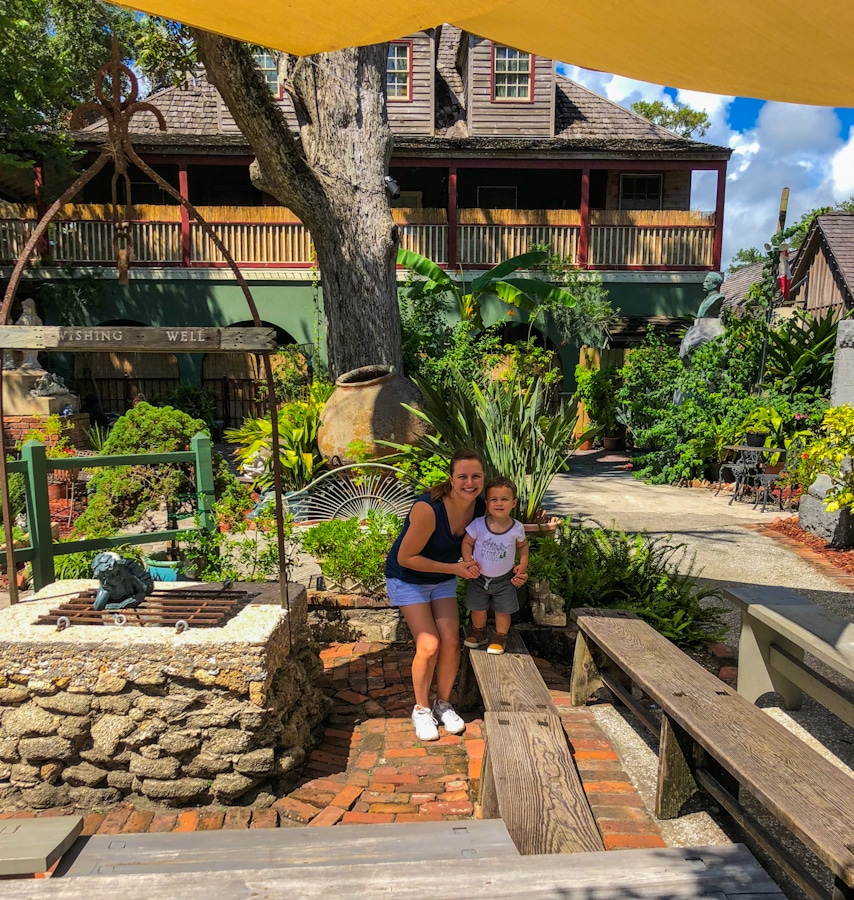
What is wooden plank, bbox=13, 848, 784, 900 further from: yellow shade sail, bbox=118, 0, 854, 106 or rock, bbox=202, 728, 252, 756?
yellow shade sail, bbox=118, 0, 854, 106

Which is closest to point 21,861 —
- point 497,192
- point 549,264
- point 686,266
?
point 549,264

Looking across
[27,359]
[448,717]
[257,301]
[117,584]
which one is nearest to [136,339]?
[117,584]

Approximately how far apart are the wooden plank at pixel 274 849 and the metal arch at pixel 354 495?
11.2ft

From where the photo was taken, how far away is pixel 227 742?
9.64 ft

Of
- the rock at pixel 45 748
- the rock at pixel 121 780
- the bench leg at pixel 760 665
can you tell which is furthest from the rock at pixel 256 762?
the bench leg at pixel 760 665

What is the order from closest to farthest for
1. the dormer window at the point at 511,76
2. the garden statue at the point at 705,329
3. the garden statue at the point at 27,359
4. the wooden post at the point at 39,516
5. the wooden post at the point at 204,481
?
the wooden post at the point at 39,516, the wooden post at the point at 204,481, the garden statue at the point at 27,359, the garden statue at the point at 705,329, the dormer window at the point at 511,76

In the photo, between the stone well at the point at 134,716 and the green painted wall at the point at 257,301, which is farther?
the green painted wall at the point at 257,301

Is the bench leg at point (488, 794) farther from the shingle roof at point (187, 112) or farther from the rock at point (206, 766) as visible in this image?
the shingle roof at point (187, 112)

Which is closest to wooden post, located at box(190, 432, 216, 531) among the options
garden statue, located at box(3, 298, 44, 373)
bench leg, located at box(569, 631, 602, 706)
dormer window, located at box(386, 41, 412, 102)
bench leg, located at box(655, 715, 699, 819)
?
bench leg, located at box(569, 631, 602, 706)

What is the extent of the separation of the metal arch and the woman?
203 centimetres

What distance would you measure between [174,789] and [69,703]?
1.79 ft

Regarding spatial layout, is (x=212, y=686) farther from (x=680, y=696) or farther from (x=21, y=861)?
(x=680, y=696)

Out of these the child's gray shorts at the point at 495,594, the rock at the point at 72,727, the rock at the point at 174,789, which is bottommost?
the rock at the point at 174,789

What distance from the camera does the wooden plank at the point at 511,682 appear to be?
293cm
